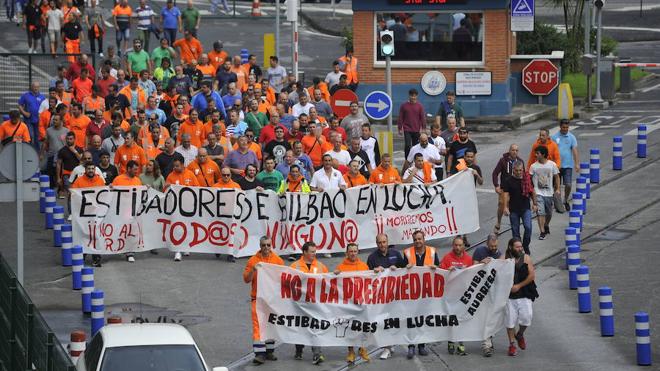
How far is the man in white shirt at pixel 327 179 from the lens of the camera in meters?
24.9

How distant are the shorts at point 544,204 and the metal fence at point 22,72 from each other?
48.9ft

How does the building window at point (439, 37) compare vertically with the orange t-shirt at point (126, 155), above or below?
above

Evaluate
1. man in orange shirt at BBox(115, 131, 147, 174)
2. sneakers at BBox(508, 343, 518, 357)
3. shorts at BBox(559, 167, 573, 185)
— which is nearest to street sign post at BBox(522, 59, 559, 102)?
shorts at BBox(559, 167, 573, 185)

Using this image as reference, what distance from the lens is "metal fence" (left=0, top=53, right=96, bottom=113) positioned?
37062 mm

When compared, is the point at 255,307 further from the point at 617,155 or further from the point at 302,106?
the point at 617,155

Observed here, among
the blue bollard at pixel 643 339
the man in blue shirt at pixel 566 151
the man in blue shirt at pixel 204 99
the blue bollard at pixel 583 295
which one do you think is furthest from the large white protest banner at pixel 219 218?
the blue bollard at pixel 643 339

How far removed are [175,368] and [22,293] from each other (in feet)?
8.18

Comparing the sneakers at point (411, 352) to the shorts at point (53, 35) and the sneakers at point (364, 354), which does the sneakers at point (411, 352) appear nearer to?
the sneakers at point (364, 354)

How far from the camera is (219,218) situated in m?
24.6

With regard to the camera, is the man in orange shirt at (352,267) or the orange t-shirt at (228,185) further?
the orange t-shirt at (228,185)

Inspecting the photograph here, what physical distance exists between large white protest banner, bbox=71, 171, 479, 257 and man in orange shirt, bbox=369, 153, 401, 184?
25cm

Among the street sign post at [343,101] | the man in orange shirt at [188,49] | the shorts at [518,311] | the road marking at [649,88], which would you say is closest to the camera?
the shorts at [518,311]

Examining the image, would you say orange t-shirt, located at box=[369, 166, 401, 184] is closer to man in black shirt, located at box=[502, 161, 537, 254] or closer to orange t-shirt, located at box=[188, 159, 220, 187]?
man in black shirt, located at box=[502, 161, 537, 254]

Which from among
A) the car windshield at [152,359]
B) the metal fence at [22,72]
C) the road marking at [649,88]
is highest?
the metal fence at [22,72]
